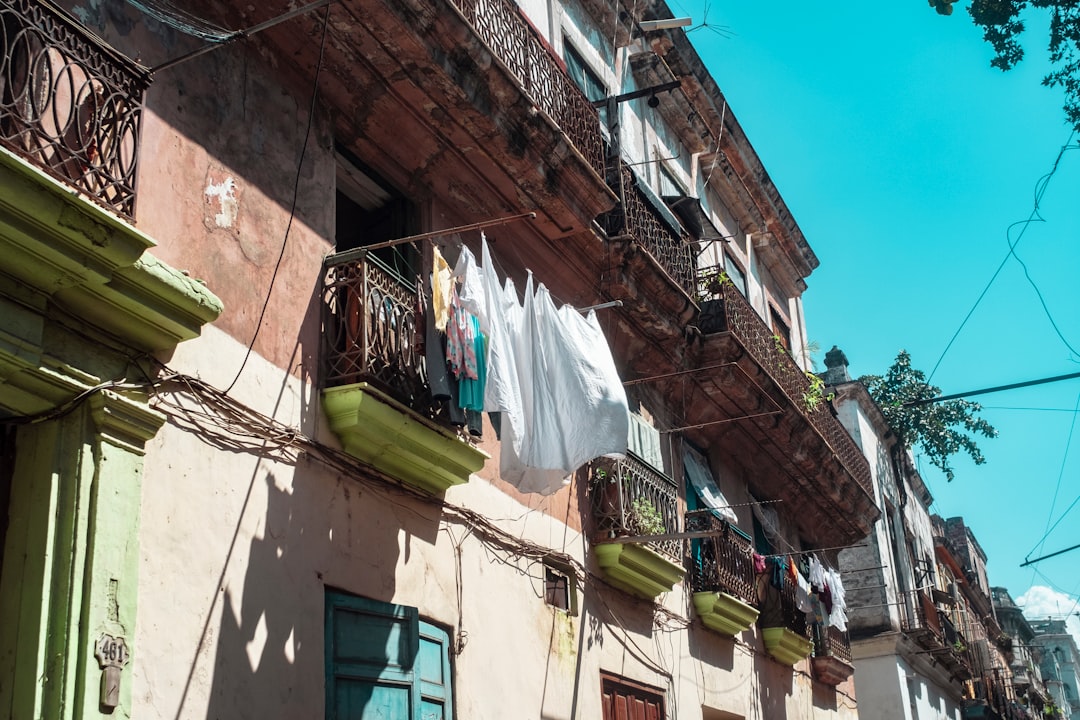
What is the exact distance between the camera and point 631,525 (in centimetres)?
1088

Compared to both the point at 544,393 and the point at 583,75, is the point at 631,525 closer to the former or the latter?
the point at 544,393

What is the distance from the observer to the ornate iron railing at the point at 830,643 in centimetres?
1703

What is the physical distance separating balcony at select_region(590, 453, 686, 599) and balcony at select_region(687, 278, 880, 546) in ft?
7.34

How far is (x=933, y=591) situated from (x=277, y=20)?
22.5 metres

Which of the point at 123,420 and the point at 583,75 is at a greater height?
the point at 583,75

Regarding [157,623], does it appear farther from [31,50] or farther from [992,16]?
[992,16]

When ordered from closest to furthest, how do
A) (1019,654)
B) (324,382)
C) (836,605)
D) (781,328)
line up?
(324,382)
(836,605)
(781,328)
(1019,654)

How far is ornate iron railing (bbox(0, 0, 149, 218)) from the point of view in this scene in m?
5.34

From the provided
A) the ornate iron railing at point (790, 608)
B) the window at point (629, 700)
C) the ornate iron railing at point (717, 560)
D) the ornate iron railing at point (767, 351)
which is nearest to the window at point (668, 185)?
the ornate iron railing at point (767, 351)

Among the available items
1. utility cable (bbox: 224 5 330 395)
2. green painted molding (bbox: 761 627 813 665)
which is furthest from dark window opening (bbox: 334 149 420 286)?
green painted molding (bbox: 761 627 813 665)

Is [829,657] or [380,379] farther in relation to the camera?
[829,657]

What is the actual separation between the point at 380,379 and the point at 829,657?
11.5 m

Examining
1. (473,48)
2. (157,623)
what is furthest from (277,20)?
(157,623)

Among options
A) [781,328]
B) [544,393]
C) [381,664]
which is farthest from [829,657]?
[381,664]
